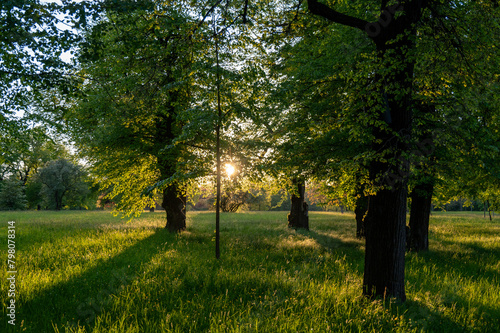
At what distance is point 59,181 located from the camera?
1875 inches

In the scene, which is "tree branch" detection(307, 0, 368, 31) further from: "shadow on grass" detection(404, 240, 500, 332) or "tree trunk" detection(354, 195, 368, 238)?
"tree trunk" detection(354, 195, 368, 238)

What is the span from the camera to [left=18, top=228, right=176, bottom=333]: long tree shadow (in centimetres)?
427

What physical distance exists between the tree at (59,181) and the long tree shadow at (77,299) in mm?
48564

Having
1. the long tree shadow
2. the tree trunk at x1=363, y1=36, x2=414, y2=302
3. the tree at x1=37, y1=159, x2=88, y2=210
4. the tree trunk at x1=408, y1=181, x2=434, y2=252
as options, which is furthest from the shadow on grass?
the tree at x1=37, y1=159, x2=88, y2=210

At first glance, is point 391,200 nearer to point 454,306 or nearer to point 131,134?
point 454,306

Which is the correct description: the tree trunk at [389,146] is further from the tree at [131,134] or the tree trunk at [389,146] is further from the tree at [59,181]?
the tree at [59,181]

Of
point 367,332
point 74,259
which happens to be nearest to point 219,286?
point 367,332

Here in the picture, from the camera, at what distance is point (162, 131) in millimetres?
12719

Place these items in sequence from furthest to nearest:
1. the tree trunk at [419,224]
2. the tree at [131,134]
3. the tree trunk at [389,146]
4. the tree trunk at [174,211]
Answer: the tree trunk at [174,211] < the tree trunk at [419,224] < the tree at [131,134] < the tree trunk at [389,146]

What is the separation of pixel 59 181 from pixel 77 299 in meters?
52.5

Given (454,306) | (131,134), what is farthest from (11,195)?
(454,306)

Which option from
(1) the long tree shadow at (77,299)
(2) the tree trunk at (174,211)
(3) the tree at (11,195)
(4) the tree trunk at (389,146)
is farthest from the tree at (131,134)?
(3) the tree at (11,195)

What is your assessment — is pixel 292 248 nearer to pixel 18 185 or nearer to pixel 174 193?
pixel 174 193

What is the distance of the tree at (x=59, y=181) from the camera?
47.5 metres
